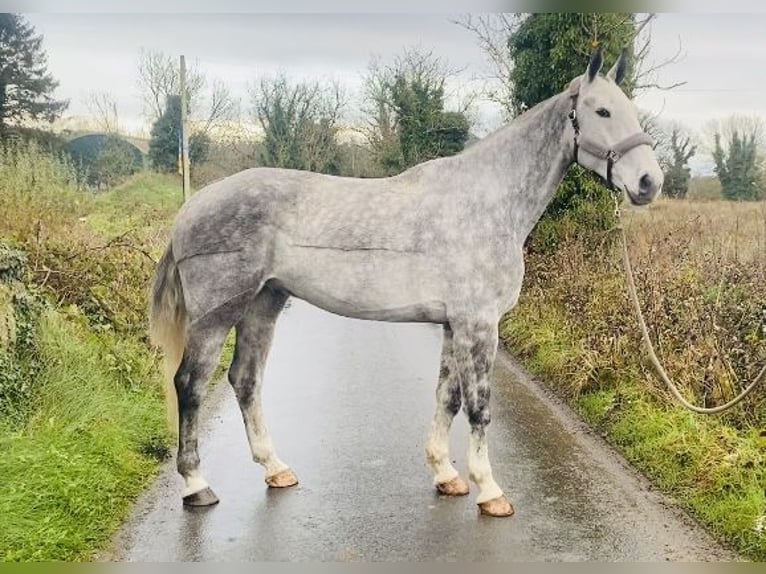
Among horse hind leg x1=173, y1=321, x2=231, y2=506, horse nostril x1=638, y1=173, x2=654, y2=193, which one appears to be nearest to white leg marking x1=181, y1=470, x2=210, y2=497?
horse hind leg x1=173, y1=321, x2=231, y2=506

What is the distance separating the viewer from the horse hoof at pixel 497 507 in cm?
392

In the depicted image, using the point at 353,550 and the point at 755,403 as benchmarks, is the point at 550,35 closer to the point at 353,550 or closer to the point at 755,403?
the point at 755,403

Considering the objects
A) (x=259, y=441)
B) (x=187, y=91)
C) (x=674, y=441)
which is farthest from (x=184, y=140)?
(x=674, y=441)

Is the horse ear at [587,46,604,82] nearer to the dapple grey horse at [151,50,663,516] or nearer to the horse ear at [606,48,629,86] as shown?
the horse ear at [606,48,629,86]

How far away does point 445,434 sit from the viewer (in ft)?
13.8

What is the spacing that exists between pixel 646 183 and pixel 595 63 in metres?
0.58

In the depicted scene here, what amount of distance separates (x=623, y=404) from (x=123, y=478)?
10.3 ft

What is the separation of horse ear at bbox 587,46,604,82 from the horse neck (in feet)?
1.06

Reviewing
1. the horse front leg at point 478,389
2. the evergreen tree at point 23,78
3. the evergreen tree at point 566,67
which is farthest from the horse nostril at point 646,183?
the evergreen tree at point 23,78

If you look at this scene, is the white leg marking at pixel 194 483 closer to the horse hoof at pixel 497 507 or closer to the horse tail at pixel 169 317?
the horse tail at pixel 169 317

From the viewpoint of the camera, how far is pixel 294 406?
539 cm

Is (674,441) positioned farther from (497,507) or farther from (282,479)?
(282,479)

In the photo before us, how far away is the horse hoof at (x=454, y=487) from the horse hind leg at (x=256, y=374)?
80cm

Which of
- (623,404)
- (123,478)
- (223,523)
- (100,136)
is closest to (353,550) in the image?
(223,523)
